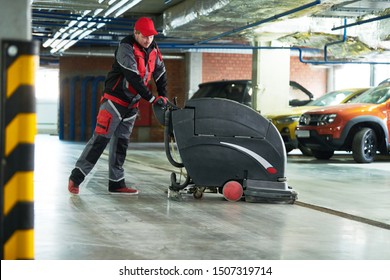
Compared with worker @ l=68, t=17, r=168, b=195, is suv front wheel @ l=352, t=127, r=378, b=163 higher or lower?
lower

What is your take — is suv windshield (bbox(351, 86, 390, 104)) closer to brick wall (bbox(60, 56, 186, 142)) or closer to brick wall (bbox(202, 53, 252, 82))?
brick wall (bbox(202, 53, 252, 82))

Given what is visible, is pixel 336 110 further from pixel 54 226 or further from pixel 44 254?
pixel 44 254

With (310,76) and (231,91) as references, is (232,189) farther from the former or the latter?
(310,76)

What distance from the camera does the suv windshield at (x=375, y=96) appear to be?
15119mm

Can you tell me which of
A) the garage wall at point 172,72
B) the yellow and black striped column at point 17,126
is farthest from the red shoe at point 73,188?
the garage wall at point 172,72

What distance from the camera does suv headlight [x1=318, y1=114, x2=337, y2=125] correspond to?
48.0 ft

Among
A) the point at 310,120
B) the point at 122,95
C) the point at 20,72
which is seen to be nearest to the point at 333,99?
the point at 310,120

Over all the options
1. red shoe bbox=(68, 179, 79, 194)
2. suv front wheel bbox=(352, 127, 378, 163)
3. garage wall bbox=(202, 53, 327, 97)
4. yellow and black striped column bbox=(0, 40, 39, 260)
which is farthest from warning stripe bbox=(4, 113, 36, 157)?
garage wall bbox=(202, 53, 327, 97)

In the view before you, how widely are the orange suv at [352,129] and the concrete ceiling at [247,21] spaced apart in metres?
1.67

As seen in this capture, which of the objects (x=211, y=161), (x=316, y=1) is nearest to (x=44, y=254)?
(x=211, y=161)

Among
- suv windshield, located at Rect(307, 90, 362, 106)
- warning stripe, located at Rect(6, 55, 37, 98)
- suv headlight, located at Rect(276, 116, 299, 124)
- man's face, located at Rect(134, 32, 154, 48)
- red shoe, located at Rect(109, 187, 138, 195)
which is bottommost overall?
red shoe, located at Rect(109, 187, 138, 195)

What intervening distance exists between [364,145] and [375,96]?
1.28 metres

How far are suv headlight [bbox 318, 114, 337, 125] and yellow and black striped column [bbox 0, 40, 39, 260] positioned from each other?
458 inches

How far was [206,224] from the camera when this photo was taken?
6613mm
